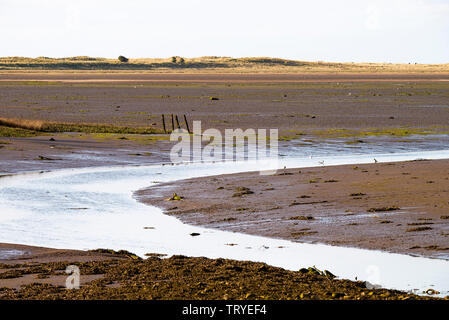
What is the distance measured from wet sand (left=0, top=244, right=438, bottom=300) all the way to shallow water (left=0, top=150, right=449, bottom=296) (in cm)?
113

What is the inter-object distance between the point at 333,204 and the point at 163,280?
847cm

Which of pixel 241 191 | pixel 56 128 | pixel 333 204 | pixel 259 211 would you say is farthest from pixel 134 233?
pixel 56 128

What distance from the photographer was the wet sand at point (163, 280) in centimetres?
971

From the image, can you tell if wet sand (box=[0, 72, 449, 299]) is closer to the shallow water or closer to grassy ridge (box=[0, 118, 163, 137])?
the shallow water

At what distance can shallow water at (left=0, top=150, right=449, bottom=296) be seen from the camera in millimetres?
12445

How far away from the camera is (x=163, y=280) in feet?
35.7

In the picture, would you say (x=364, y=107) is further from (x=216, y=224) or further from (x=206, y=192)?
(x=216, y=224)

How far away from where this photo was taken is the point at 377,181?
21781 millimetres

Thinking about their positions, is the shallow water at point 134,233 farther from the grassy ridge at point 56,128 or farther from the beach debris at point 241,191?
the grassy ridge at point 56,128

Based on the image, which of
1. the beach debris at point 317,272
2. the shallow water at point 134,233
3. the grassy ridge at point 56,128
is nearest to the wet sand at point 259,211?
the beach debris at point 317,272

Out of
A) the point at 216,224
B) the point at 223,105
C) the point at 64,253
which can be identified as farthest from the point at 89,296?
the point at 223,105

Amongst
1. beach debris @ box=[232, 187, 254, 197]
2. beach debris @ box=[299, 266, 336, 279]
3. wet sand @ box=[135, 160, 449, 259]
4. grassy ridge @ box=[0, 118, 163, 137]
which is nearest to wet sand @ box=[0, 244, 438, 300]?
beach debris @ box=[299, 266, 336, 279]

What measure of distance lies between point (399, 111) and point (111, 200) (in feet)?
126
